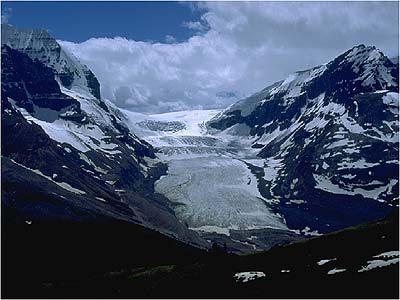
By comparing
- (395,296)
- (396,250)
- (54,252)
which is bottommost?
(395,296)

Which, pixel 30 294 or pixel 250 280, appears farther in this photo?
pixel 30 294

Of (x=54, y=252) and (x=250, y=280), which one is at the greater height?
(x=54, y=252)

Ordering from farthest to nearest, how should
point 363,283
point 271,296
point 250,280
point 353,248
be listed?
point 353,248 → point 250,280 → point 271,296 → point 363,283

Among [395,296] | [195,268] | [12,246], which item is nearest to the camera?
[395,296]

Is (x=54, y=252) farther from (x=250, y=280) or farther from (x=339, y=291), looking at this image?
(x=339, y=291)

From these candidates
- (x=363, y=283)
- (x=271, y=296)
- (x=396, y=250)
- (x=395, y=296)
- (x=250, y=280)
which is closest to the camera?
(x=395, y=296)

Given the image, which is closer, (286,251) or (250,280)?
(250,280)

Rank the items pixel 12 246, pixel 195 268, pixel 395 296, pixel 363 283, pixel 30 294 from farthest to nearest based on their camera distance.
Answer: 1. pixel 12 246
2. pixel 30 294
3. pixel 195 268
4. pixel 363 283
5. pixel 395 296

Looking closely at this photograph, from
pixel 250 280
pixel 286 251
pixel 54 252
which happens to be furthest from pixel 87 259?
pixel 250 280

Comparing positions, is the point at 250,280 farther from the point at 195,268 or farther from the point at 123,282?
the point at 123,282

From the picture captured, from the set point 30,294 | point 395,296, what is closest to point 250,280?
point 395,296
